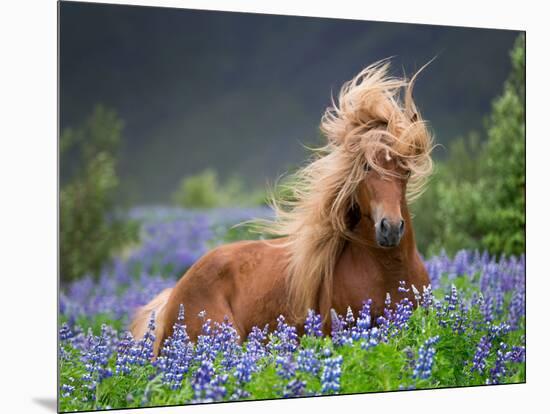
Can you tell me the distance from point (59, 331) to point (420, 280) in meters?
2.31

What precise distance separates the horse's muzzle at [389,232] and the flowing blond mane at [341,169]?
325 mm

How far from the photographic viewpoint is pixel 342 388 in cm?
566

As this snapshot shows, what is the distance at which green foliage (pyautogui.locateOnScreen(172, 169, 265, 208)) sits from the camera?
1281 centimetres

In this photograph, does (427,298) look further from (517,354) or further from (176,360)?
(176,360)

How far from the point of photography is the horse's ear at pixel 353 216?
5.70m

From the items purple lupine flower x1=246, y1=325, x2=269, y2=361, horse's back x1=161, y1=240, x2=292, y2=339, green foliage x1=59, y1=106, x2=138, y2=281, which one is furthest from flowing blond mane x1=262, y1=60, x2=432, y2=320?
green foliage x1=59, y1=106, x2=138, y2=281

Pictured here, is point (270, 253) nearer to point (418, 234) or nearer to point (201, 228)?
point (418, 234)

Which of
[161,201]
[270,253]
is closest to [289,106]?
[270,253]

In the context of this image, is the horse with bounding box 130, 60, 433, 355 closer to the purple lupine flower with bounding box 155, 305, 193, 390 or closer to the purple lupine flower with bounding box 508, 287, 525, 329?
the purple lupine flower with bounding box 155, 305, 193, 390

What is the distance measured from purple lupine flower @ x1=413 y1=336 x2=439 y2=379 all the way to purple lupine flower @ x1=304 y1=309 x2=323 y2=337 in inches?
25.4

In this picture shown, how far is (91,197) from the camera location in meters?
8.55

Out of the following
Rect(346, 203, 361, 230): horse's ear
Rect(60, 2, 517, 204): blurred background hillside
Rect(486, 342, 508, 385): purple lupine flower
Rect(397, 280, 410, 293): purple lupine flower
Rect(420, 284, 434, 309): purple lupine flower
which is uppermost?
Rect(60, 2, 517, 204): blurred background hillside

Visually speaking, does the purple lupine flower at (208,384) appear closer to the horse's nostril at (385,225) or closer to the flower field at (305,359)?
the flower field at (305,359)

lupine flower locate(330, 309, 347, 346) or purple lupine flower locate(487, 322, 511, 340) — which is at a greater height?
lupine flower locate(330, 309, 347, 346)
